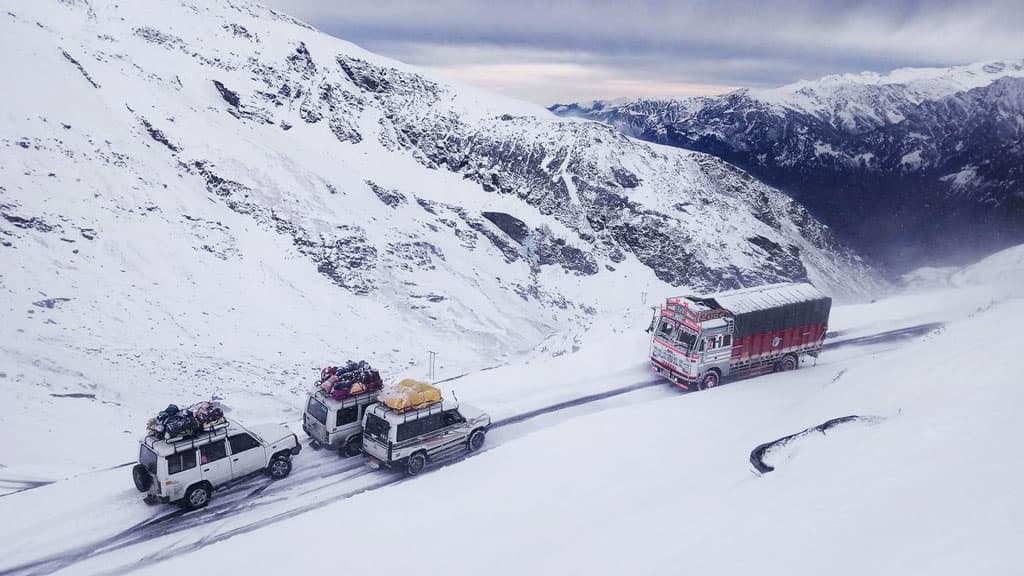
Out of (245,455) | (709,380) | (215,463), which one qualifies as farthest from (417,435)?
(709,380)

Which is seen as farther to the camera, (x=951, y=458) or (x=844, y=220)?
(x=844, y=220)

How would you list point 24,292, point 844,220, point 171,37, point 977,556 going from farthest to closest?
point 844,220
point 171,37
point 24,292
point 977,556

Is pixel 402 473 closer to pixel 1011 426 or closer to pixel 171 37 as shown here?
pixel 1011 426

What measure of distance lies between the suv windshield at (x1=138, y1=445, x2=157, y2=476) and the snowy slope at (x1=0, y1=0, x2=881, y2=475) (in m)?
7.15

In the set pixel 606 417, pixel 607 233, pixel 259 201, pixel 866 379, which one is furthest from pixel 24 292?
pixel 607 233

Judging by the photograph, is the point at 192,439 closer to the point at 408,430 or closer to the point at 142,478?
the point at 142,478

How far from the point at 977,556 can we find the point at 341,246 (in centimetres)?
4817

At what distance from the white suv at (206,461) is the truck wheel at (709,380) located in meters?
14.5

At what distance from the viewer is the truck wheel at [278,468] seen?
1569cm

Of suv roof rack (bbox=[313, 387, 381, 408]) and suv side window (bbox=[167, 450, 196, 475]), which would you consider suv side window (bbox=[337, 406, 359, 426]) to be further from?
suv side window (bbox=[167, 450, 196, 475])

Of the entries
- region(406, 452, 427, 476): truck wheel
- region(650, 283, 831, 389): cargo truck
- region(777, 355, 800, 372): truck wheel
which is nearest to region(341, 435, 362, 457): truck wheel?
Result: region(406, 452, 427, 476): truck wheel

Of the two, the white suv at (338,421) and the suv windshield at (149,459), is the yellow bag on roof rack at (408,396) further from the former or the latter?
the suv windshield at (149,459)

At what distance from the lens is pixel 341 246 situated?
49531 mm

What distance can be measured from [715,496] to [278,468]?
457 inches
